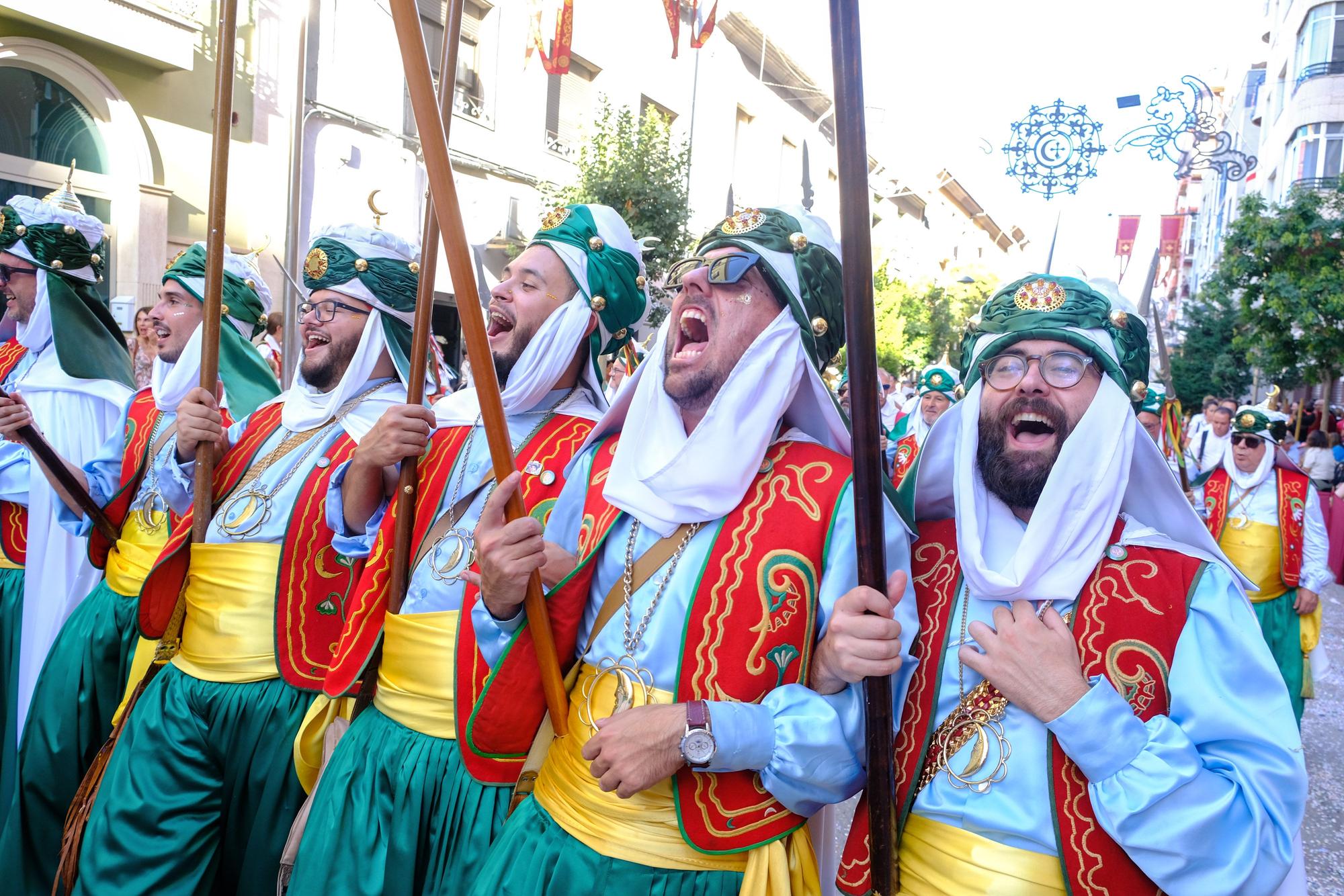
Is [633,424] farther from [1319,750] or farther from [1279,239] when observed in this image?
[1279,239]

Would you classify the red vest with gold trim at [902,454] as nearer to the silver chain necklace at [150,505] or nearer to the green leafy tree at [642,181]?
the green leafy tree at [642,181]

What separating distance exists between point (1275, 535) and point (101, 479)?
6.27 metres

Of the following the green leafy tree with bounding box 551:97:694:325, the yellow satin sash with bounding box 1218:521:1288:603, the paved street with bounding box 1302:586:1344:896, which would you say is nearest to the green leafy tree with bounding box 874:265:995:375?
the green leafy tree with bounding box 551:97:694:325

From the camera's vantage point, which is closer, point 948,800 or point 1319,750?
point 948,800

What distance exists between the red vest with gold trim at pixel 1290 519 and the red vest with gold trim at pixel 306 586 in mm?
4886

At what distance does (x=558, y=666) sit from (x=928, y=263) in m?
40.2

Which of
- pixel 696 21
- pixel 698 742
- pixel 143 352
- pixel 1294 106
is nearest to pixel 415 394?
pixel 698 742

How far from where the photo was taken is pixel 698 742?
173 cm

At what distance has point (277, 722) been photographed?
9.32 ft

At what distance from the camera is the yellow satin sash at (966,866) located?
1.69 metres

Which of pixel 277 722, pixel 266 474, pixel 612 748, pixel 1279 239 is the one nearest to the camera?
pixel 612 748

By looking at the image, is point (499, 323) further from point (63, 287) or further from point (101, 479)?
point (63, 287)

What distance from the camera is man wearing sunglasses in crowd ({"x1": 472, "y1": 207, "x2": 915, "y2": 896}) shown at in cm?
178

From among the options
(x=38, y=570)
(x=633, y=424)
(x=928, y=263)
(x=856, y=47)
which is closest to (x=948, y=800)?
(x=633, y=424)
